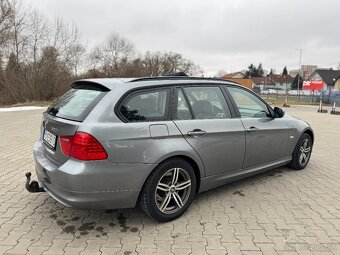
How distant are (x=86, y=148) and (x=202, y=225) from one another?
1.52m

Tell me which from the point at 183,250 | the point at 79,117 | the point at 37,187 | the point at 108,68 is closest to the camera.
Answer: the point at 183,250

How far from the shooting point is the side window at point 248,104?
163 inches

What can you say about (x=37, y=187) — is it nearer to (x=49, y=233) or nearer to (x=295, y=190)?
(x=49, y=233)

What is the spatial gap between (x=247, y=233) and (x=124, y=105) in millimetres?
1850

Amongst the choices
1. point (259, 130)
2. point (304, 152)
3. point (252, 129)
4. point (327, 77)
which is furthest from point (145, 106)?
point (327, 77)

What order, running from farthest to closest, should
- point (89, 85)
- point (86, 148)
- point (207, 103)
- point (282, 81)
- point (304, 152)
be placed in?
point (282, 81), point (304, 152), point (207, 103), point (89, 85), point (86, 148)

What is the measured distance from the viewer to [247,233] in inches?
123

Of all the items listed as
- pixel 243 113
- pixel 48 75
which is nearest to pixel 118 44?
pixel 48 75

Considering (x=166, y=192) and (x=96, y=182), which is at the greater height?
(x=96, y=182)

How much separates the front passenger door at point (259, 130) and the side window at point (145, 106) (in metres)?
1.22

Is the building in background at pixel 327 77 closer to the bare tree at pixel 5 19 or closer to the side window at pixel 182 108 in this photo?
the bare tree at pixel 5 19

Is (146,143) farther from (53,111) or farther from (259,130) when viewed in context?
(259,130)

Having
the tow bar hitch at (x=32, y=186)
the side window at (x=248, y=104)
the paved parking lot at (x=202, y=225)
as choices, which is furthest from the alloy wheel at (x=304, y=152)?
the tow bar hitch at (x=32, y=186)

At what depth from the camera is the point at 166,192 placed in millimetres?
3307
